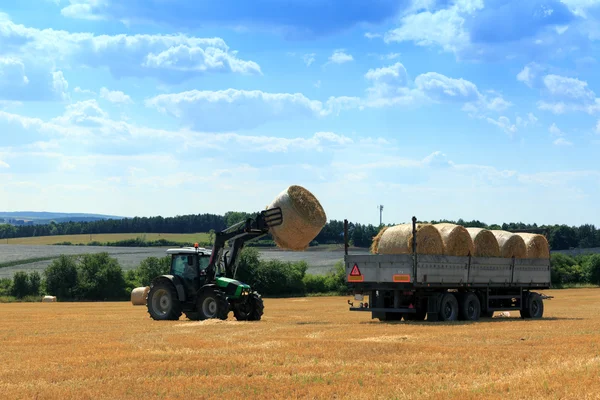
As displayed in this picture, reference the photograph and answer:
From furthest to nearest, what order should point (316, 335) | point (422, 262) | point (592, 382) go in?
point (422, 262) → point (316, 335) → point (592, 382)

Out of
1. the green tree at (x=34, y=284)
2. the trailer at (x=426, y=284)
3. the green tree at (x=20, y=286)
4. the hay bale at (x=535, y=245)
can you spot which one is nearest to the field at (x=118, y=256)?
the green tree at (x=34, y=284)

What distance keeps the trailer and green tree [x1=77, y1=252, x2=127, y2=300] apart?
39.9 meters

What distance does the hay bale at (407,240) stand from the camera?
1013 inches

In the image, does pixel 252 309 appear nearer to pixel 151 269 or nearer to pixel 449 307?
pixel 449 307

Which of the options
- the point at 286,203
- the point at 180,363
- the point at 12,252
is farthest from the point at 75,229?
the point at 180,363

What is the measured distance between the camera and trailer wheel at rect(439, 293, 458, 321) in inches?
1054

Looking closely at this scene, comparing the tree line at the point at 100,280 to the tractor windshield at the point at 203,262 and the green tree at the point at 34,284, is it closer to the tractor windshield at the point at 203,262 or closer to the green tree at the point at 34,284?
the green tree at the point at 34,284

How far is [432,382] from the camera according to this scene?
1298 cm

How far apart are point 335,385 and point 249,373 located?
6.36 ft

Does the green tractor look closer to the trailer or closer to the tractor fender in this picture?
the tractor fender

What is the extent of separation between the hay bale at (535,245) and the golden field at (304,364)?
8271 mm

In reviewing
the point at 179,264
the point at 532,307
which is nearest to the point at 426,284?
the point at 532,307

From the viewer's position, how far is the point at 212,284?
27.8 meters

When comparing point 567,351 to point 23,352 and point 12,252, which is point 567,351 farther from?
point 12,252
